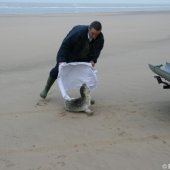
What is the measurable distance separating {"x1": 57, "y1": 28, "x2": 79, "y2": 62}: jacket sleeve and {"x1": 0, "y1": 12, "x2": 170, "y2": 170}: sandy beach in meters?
0.75

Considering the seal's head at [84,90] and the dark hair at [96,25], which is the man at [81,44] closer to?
the dark hair at [96,25]

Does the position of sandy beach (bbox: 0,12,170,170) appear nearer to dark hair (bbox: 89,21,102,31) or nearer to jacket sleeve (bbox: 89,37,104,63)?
jacket sleeve (bbox: 89,37,104,63)

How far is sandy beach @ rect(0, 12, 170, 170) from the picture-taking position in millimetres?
4695

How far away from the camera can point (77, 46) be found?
6.42 metres

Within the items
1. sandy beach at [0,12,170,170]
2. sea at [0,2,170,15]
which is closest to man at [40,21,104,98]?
sandy beach at [0,12,170,170]

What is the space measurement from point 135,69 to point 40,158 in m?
5.00

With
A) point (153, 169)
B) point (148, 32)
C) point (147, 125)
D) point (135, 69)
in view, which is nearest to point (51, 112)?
point (147, 125)

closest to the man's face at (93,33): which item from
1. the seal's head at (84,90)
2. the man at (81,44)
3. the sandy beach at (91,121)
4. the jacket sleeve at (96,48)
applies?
the man at (81,44)

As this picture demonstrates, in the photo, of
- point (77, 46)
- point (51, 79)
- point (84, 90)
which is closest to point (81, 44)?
point (77, 46)

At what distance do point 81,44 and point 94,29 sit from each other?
1.24 feet

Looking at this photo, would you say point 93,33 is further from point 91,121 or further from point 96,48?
point 91,121

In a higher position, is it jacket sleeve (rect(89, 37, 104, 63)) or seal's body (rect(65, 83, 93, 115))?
jacket sleeve (rect(89, 37, 104, 63))

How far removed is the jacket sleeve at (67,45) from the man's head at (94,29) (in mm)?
214

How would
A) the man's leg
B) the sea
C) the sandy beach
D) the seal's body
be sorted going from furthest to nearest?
the sea → the man's leg → the seal's body → the sandy beach
